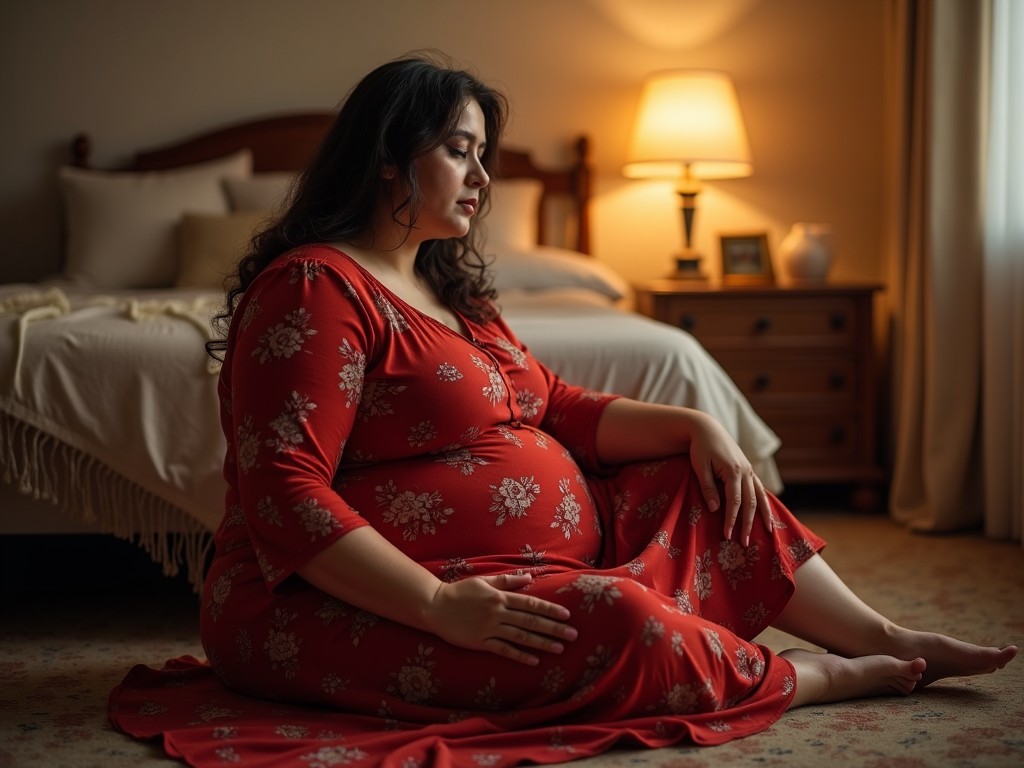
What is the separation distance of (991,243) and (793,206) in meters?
1.06

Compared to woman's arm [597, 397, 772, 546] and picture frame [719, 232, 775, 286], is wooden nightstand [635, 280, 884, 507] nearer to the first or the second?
picture frame [719, 232, 775, 286]

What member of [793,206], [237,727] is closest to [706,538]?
[237,727]

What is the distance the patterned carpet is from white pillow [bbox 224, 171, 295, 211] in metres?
1.29

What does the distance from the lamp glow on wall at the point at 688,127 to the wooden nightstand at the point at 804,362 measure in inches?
14.2

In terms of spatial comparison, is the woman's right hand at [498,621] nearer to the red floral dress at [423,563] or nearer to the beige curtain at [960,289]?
the red floral dress at [423,563]

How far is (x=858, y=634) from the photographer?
1625 mm

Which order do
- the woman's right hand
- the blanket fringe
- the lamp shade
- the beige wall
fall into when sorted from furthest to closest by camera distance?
1. the beige wall
2. the lamp shade
3. the blanket fringe
4. the woman's right hand

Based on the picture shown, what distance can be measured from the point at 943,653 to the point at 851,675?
143 millimetres

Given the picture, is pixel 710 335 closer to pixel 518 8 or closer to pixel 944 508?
pixel 944 508

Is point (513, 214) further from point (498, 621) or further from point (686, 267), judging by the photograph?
point (498, 621)

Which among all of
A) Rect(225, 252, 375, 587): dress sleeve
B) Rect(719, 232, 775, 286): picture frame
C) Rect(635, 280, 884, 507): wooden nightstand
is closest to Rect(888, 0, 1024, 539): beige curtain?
Rect(635, 280, 884, 507): wooden nightstand

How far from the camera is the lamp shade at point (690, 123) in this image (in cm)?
348

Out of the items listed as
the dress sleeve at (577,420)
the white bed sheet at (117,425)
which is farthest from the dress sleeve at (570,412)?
the white bed sheet at (117,425)

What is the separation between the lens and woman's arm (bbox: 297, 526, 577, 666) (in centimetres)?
137
